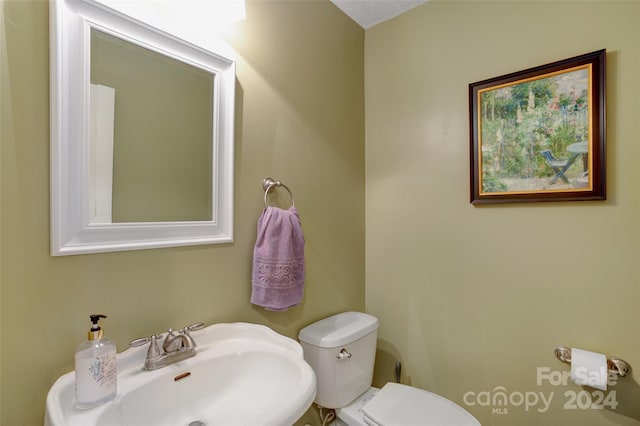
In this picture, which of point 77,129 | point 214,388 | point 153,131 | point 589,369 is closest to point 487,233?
point 589,369

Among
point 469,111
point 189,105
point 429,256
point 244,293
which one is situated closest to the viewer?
point 189,105

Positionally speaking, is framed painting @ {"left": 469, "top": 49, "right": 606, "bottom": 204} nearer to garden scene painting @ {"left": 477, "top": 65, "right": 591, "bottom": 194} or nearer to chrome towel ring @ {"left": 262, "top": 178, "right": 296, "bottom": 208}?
garden scene painting @ {"left": 477, "top": 65, "right": 591, "bottom": 194}

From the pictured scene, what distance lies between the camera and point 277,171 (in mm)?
1338

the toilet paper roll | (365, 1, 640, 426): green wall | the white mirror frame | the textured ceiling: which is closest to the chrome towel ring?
the white mirror frame

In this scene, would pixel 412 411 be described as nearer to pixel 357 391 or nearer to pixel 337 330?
pixel 357 391

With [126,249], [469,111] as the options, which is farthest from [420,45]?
[126,249]

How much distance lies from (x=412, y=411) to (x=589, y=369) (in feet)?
2.18

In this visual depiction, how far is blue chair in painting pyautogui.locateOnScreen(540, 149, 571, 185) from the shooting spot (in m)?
1.23

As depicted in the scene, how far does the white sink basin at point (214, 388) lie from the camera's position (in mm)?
714

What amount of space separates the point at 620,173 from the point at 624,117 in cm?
21

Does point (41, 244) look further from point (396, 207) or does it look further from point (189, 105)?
point (396, 207)

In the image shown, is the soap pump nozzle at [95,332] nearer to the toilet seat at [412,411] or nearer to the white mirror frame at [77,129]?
the white mirror frame at [77,129]

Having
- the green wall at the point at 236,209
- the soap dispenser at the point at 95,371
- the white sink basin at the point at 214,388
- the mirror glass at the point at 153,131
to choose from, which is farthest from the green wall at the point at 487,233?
the soap dispenser at the point at 95,371

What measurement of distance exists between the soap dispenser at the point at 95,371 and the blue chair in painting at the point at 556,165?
1.64 metres
